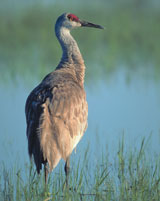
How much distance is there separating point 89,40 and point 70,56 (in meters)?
6.73

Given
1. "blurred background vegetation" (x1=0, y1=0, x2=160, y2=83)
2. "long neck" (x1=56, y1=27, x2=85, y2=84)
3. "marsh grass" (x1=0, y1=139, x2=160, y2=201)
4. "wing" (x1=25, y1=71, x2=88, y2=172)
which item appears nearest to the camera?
"marsh grass" (x1=0, y1=139, x2=160, y2=201)

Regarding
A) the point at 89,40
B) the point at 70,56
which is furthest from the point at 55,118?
the point at 89,40

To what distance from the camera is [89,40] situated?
40.7ft

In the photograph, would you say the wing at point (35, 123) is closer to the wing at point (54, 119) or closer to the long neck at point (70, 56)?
the wing at point (54, 119)

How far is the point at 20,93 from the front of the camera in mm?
8883

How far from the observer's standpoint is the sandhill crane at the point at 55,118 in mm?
4562

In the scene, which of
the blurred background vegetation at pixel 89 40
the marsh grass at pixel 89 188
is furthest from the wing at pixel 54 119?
the blurred background vegetation at pixel 89 40

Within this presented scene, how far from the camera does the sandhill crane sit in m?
4.56

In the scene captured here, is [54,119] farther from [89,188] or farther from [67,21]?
[67,21]

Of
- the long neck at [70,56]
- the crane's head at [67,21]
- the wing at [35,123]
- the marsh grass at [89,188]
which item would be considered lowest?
the marsh grass at [89,188]

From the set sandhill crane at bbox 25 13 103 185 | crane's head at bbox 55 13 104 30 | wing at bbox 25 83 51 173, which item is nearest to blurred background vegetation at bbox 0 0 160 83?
crane's head at bbox 55 13 104 30

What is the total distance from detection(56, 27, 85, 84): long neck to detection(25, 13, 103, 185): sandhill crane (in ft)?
0.51

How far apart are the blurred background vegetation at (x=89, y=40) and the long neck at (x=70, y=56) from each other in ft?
12.7

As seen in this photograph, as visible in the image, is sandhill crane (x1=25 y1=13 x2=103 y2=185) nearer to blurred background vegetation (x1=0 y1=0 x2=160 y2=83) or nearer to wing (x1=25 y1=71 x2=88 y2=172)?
wing (x1=25 y1=71 x2=88 y2=172)
